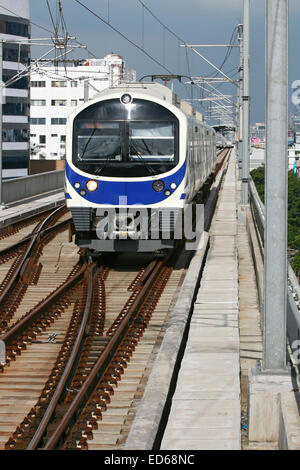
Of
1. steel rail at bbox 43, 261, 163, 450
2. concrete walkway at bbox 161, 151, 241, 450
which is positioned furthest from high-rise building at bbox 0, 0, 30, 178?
steel rail at bbox 43, 261, 163, 450

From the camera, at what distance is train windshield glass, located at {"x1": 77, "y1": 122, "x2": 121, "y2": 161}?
47.0 feet

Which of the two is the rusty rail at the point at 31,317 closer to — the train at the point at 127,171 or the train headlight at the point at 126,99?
the train at the point at 127,171

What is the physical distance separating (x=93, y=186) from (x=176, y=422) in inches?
303

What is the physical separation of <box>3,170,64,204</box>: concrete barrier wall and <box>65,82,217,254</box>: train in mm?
12590

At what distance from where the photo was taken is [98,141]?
14.4 metres

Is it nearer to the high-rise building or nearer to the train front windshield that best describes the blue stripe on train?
the train front windshield

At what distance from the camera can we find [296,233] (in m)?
99.8

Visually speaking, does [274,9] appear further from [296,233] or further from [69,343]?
[296,233]

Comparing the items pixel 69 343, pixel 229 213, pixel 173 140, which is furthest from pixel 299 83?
pixel 69 343

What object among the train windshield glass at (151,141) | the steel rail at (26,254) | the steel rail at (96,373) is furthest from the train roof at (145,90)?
the steel rail at (96,373)

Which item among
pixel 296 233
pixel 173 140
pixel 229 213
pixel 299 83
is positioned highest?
pixel 299 83

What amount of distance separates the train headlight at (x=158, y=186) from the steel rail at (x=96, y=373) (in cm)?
225

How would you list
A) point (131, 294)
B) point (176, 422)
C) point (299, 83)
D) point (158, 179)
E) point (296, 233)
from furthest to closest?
point (296, 233), point (299, 83), point (158, 179), point (131, 294), point (176, 422)

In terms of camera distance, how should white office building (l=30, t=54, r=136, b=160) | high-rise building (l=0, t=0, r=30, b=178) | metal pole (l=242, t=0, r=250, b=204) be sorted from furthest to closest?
1. white office building (l=30, t=54, r=136, b=160)
2. high-rise building (l=0, t=0, r=30, b=178)
3. metal pole (l=242, t=0, r=250, b=204)
